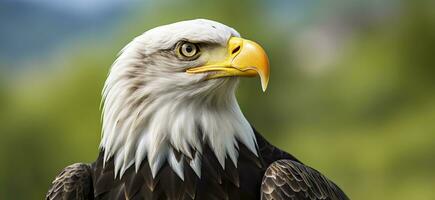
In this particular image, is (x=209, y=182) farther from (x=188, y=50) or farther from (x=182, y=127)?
(x=188, y=50)

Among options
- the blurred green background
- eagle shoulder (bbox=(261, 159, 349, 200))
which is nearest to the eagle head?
eagle shoulder (bbox=(261, 159, 349, 200))

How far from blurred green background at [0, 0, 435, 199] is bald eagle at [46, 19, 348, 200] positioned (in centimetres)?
1008

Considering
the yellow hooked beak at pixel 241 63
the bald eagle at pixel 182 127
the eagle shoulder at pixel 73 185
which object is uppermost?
the yellow hooked beak at pixel 241 63

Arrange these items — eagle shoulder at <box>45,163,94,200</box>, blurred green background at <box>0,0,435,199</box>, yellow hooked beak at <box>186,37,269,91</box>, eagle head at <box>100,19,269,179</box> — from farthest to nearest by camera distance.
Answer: blurred green background at <box>0,0,435,199</box>
eagle shoulder at <box>45,163,94,200</box>
eagle head at <box>100,19,269,179</box>
yellow hooked beak at <box>186,37,269,91</box>

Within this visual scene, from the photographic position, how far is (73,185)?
12.2ft

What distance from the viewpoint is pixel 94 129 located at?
53.7 feet

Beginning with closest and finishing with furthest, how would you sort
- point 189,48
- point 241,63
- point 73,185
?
point 241,63 < point 189,48 < point 73,185

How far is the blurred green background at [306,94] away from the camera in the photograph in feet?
51.9

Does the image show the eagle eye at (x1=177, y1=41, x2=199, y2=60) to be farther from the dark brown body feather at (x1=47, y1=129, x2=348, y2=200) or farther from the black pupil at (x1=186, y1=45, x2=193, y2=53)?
the dark brown body feather at (x1=47, y1=129, x2=348, y2=200)

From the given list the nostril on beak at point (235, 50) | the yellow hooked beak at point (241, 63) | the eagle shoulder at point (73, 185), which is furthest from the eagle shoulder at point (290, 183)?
the eagle shoulder at point (73, 185)

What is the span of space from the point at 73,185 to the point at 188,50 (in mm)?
826

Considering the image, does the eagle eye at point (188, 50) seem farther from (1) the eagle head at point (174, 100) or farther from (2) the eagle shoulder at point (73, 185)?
(2) the eagle shoulder at point (73, 185)

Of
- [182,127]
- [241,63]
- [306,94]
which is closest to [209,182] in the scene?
[182,127]

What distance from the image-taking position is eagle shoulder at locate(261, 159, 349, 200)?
3569mm
